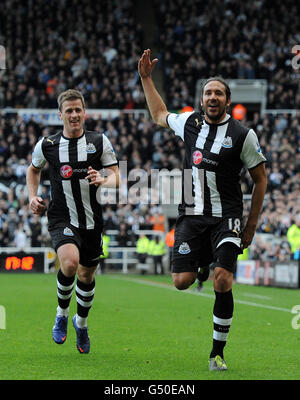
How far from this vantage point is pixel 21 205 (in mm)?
25672

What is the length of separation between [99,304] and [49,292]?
114 inches

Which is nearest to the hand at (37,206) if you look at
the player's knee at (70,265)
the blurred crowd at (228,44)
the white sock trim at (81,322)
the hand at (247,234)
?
the player's knee at (70,265)

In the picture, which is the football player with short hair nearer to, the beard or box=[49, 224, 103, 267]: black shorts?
box=[49, 224, 103, 267]: black shorts

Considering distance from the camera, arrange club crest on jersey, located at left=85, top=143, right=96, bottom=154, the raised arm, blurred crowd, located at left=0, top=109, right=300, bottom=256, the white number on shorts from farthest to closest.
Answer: blurred crowd, located at left=0, top=109, right=300, bottom=256
club crest on jersey, located at left=85, top=143, right=96, bottom=154
the raised arm
the white number on shorts

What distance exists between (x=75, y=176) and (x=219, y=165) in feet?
4.89

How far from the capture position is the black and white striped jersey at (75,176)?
7672 mm

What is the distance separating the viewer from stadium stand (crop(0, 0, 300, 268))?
25719 mm

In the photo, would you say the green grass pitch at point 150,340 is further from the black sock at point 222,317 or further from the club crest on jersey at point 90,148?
the club crest on jersey at point 90,148

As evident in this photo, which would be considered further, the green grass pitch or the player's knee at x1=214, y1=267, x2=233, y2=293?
the player's knee at x1=214, y1=267, x2=233, y2=293

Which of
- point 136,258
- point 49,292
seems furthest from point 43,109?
point 49,292

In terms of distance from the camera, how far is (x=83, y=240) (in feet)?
25.4

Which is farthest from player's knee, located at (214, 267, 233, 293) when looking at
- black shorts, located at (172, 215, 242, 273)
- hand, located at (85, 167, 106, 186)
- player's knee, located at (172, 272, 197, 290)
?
hand, located at (85, 167, 106, 186)

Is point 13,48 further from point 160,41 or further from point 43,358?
point 43,358

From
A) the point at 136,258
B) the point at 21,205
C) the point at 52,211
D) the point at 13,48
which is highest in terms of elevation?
the point at 13,48
